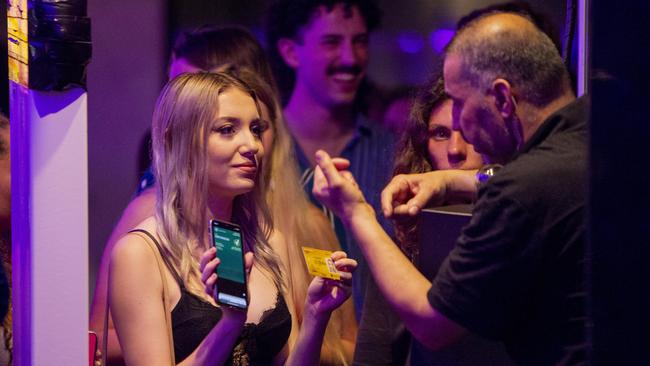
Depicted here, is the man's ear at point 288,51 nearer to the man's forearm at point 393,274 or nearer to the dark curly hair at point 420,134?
the dark curly hair at point 420,134

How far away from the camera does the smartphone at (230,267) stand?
2.04 metres

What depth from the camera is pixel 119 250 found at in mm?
2236

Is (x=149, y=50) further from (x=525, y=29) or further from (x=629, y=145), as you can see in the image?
(x=629, y=145)

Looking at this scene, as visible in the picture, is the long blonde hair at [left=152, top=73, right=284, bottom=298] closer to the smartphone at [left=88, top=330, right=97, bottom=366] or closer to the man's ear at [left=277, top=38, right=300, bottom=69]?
the smartphone at [left=88, top=330, right=97, bottom=366]

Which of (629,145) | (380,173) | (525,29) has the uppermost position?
(525,29)

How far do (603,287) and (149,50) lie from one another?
2801mm

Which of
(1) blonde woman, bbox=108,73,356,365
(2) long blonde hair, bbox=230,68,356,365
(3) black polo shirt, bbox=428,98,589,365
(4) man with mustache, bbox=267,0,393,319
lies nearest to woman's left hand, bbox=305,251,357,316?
(1) blonde woman, bbox=108,73,356,365

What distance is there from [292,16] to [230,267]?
6.95ft

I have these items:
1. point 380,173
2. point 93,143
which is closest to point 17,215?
point 93,143

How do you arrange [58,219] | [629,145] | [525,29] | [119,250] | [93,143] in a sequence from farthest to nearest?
[93,143]
[119,250]
[525,29]
[58,219]
[629,145]

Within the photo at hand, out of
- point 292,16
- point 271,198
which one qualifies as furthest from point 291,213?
point 292,16

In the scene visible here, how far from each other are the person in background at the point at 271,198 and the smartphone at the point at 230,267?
397 millimetres

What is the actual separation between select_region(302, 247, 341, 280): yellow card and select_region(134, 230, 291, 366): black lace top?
1.00 ft

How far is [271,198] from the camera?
2893mm
